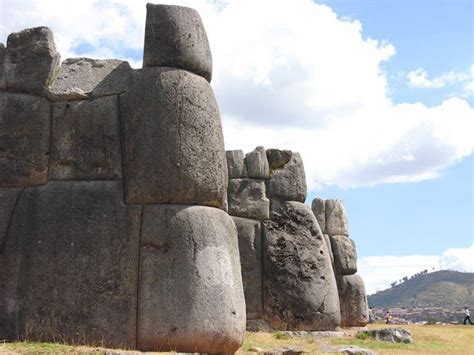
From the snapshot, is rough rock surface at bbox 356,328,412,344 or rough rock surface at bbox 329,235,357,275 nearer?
rough rock surface at bbox 356,328,412,344

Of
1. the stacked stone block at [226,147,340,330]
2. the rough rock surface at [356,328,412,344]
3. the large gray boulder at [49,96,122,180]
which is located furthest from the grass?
the large gray boulder at [49,96,122,180]

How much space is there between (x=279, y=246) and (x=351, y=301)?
5.93 m

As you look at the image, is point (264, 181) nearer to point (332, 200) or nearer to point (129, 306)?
point (332, 200)

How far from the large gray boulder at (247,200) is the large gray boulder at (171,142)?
24.3 ft

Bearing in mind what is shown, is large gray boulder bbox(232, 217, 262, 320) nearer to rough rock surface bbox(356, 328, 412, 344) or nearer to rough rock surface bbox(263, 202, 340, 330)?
rough rock surface bbox(263, 202, 340, 330)

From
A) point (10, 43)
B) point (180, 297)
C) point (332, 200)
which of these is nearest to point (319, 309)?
point (332, 200)

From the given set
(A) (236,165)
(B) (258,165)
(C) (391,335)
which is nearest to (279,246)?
(B) (258,165)

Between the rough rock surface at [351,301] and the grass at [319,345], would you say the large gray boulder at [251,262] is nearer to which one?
the grass at [319,345]

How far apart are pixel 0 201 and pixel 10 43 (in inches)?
81.8

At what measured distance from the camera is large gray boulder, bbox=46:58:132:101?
934 centimetres

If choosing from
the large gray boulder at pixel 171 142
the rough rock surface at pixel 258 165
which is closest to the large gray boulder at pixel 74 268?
the large gray boulder at pixel 171 142

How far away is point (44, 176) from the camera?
30.3 feet

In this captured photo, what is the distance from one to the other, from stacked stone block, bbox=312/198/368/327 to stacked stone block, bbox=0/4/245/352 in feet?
42.4

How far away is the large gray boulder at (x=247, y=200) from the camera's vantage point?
16656 mm
